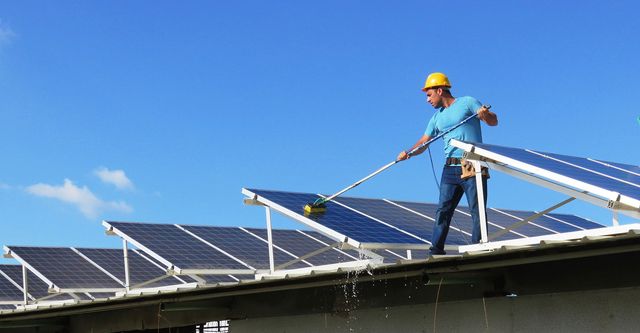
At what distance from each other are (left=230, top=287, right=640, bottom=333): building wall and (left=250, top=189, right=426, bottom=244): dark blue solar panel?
854 mm

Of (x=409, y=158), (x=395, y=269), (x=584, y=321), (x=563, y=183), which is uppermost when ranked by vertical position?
(x=409, y=158)

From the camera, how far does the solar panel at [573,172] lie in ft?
26.7

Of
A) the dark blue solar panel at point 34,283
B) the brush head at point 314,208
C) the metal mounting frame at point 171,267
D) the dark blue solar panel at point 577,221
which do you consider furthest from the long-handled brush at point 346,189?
the dark blue solar panel at point 34,283

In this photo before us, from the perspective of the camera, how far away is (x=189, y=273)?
12844 mm

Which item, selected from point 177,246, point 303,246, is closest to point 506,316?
point 303,246

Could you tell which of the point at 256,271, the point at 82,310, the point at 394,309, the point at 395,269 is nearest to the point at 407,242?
the point at 394,309

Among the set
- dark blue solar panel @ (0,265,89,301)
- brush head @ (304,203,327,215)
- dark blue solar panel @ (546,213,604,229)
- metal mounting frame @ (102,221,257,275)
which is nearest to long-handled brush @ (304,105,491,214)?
brush head @ (304,203,327,215)

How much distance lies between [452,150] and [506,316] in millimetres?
1899

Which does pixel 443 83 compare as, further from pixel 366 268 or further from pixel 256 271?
pixel 256 271

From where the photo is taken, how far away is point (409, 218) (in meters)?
11.8

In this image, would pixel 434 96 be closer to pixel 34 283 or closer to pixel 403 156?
pixel 403 156

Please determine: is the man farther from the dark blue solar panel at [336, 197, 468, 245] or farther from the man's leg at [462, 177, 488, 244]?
the dark blue solar panel at [336, 197, 468, 245]

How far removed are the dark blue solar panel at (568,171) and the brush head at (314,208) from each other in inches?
103

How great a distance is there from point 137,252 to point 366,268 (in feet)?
34.2
